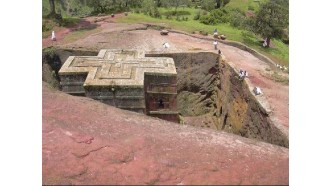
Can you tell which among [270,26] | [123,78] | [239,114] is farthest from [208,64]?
[270,26]

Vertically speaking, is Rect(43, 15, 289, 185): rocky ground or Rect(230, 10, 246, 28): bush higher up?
Rect(230, 10, 246, 28): bush

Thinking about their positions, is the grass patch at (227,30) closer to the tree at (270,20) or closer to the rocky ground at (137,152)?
the tree at (270,20)

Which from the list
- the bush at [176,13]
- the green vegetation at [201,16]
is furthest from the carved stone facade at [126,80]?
the bush at [176,13]

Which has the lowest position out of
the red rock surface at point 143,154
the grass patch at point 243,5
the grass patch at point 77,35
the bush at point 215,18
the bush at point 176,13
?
the red rock surface at point 143,154

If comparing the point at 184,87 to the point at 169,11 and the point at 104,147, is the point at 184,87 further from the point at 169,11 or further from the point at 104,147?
the point at 169,11

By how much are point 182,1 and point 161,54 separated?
790 inches

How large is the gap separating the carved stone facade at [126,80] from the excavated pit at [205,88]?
102 inches

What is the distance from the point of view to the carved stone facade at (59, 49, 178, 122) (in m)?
11.4

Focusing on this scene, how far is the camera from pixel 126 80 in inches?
454

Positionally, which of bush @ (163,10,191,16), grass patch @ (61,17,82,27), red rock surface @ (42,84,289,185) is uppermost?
bush @ (163,10,191,16)

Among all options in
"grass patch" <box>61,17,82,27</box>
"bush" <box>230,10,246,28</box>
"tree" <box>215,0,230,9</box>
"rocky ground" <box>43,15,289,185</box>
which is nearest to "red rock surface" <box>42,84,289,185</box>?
"rocky ground" <box>43,15,289,185</box>

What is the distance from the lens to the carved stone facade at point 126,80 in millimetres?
11375

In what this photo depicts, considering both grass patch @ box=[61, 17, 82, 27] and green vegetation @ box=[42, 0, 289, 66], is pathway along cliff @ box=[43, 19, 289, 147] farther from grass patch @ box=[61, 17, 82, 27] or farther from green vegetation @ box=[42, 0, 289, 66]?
grass patch @ box=[61, 17, 82, 27]

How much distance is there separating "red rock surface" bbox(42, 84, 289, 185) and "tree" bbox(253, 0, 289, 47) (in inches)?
737
